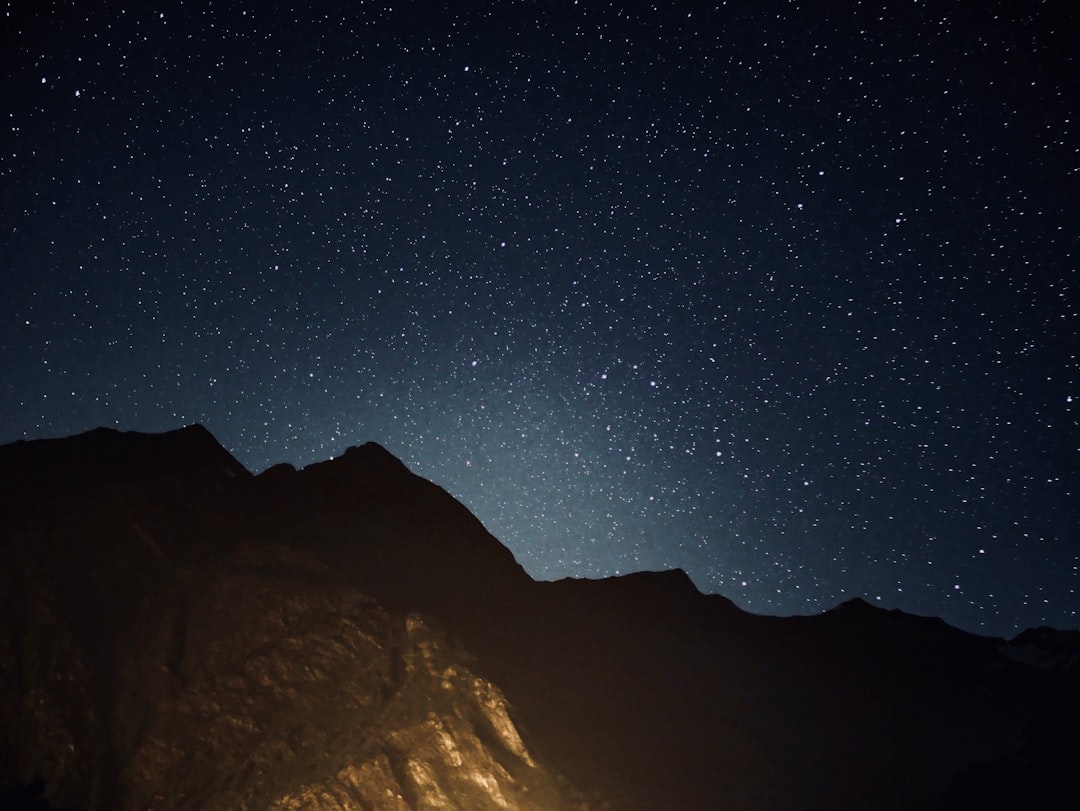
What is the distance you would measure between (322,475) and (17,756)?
40.4m

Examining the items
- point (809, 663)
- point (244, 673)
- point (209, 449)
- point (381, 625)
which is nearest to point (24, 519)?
point (209, 449)

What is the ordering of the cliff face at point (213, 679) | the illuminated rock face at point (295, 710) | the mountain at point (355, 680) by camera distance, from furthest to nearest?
the mountain at point (355, 680)
the illuminated rock face at point (295, 710)
the cliff face at point (213, 679)

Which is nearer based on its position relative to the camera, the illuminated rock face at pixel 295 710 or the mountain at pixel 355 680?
the illuminated rock face at pixel 295 710

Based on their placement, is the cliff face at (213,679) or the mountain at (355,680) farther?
the mountain at (355,680)

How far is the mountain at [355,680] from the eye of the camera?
4097cm

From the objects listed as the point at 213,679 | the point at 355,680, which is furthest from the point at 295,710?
the point at 213,679

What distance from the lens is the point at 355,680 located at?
4806cm

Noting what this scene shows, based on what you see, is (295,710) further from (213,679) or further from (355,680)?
(213,679)

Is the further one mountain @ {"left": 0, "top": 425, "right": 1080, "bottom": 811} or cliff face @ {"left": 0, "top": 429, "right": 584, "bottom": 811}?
mountain @ {"left": 0, "top": 425, "right": 1080, "bottom": 811}

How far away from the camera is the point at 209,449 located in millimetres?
69375

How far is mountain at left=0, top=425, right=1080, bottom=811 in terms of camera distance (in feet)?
134

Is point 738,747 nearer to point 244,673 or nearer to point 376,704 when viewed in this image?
point 376,704

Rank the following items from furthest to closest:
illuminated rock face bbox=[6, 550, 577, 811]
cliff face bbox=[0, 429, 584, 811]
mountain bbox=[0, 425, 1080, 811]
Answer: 1. mountain bbox=[0, 425, 1080, 811]
2. illuminated rock face bbox=[6, 550, 577, 811]
3. cliff face bbox=[0, 429, 584, 811]

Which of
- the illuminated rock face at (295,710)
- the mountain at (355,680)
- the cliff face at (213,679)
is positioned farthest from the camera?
the mountain at (355,680)
